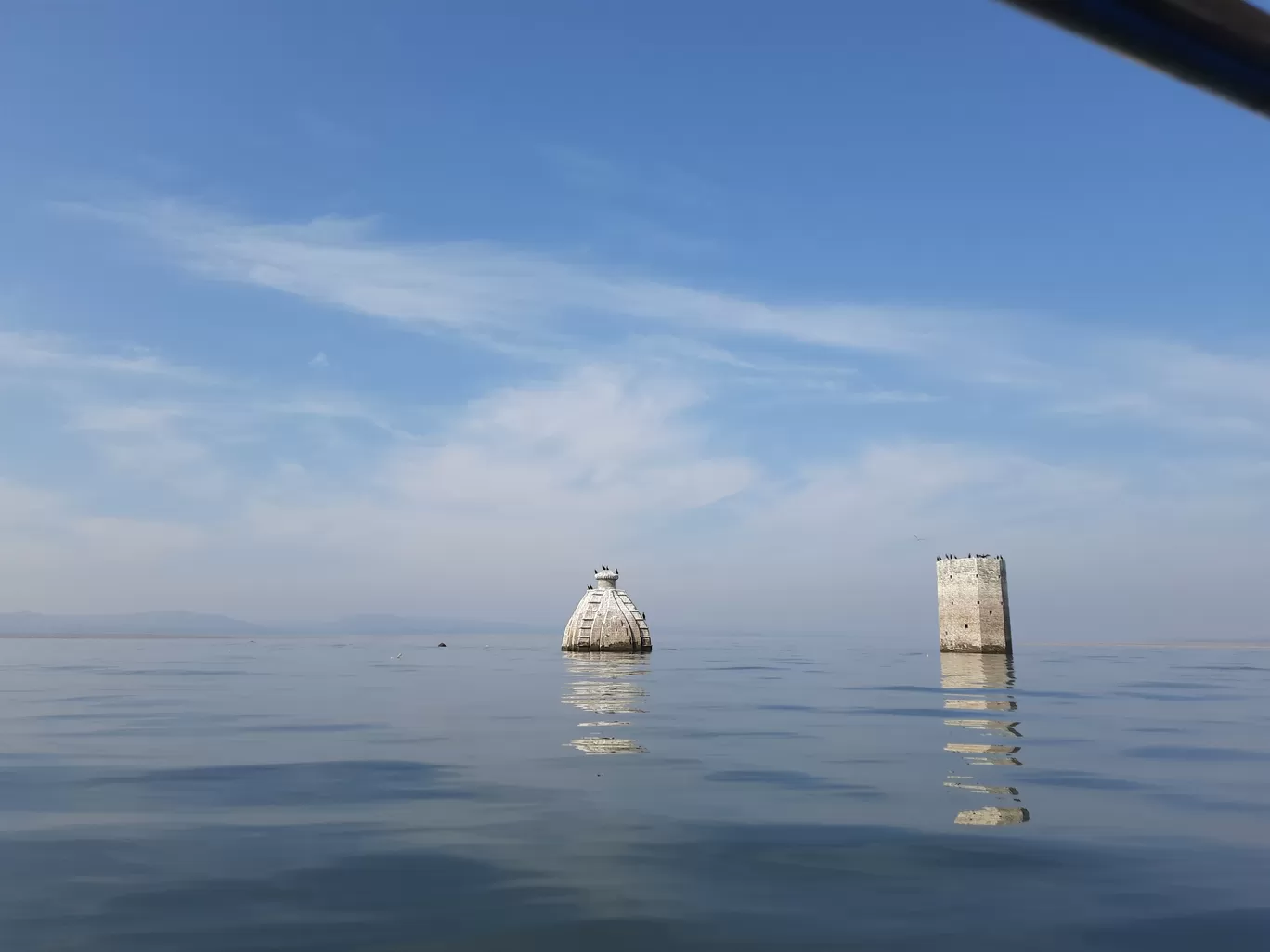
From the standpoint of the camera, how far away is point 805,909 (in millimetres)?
5012

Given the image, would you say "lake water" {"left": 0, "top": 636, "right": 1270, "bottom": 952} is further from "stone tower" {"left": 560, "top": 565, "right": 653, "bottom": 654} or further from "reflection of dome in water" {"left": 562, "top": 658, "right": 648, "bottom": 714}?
"stone tower" {"left": 560, "top": 565, "right": 653, "bottom": 654}

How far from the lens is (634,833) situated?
22.4ft

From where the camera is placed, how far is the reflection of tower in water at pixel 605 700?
38.7 ft

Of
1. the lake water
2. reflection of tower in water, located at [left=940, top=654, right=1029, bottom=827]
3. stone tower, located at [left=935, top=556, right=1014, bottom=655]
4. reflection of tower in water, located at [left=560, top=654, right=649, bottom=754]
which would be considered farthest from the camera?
stone tower, located at [left=935, top=556, right=1014, bottom=655]

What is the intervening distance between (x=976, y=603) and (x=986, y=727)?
27.6 m

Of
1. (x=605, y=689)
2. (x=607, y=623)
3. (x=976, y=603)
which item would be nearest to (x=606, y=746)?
(x=605, y=689)

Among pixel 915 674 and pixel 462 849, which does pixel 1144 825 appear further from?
pixel 915 674

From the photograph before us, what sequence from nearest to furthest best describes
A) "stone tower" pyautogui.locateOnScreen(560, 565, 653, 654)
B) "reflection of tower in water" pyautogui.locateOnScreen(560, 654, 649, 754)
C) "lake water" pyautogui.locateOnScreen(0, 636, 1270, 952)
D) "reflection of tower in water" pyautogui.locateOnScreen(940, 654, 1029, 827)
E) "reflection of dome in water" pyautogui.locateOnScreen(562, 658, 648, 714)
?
"lake water" pyautogui.locateOnScreen(0, 636, 1270, 952), "reflection of tower in water" pyautogui.locateOnScreen(940, 654, 1029, 827), "reflection of tower in water" pyautogui.locateOnScreen(560, 654, 649, 754), "reflection of dome in water" pyautogui.locateOnScreen(562, 658, 648, 714), "stone tower" pyautogui.locateOnScreen(560, 565, 653, 654)

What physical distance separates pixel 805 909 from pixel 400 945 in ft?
7.03

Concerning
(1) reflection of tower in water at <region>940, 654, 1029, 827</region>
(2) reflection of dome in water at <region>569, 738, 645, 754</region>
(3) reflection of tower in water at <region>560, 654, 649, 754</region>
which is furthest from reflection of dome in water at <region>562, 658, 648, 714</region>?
(1) reflection of tower in water at <region>940, 654, 1029, 827</region>

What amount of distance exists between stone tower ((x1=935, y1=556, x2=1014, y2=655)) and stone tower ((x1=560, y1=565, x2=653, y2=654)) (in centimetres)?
1600

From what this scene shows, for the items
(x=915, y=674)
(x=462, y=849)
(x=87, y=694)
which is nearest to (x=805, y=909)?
(x=462, y=849)

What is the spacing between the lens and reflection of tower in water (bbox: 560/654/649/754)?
464 inches

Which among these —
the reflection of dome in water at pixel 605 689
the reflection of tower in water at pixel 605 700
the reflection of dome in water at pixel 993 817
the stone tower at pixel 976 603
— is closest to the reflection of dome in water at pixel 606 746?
the reflection of tower in water at pixel 605 700
